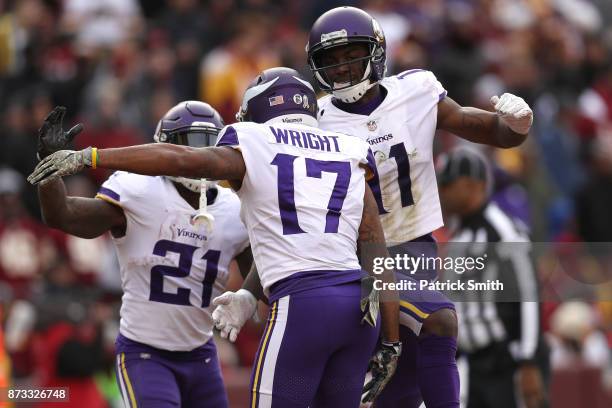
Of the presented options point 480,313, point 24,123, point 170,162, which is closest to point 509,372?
point 480,313

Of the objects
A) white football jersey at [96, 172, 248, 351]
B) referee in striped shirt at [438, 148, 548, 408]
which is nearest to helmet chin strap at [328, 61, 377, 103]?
white football jersey at [96, 172, 248, 351]

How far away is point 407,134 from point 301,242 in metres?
0.96

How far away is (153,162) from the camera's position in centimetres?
515

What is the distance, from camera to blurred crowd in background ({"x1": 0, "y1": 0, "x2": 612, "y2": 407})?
34.3 ft

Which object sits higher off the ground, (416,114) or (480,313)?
(416,114)

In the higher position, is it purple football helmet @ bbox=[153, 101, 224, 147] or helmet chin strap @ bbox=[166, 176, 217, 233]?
purple football helmet @ bbox=[153, 101, 224, 147]

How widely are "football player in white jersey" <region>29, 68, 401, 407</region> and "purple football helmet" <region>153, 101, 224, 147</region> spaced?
0.97m

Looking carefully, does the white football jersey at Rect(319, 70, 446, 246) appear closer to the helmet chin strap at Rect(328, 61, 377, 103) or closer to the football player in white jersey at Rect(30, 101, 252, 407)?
the helmet chin strap at Rect(328, 61, 377, 103)

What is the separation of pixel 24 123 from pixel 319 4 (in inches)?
169

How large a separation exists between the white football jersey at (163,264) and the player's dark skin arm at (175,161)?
3.53 feet

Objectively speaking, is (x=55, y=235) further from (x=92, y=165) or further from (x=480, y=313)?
(x=92, y=165)

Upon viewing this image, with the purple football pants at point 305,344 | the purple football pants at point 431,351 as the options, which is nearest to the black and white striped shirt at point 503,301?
the purple football pants at point 431,351

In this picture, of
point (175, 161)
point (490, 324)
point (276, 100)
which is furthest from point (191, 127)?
point (490, 324)

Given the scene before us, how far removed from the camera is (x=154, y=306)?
6.30m
